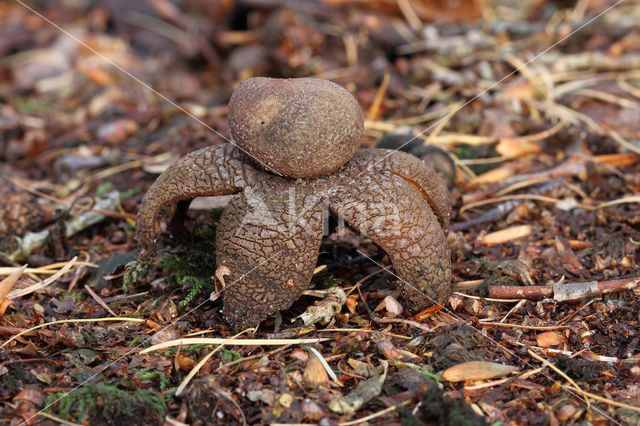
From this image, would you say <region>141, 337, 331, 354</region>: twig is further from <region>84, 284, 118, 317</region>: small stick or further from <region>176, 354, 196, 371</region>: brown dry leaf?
<region>84, 284, 118, 317</region>: small stick

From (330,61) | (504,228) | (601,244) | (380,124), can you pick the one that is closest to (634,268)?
(601,244)

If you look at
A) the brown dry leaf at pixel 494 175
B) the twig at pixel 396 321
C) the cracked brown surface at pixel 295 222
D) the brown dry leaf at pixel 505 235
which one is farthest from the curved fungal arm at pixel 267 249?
the brown dry leaf at pixel 494 175

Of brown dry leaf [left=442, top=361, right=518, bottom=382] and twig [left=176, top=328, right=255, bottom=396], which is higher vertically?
brown dry leaf [left=442, top=361, right=518, bottom=382]

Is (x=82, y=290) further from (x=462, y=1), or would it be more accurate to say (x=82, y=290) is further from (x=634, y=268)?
(x=462, y=1)

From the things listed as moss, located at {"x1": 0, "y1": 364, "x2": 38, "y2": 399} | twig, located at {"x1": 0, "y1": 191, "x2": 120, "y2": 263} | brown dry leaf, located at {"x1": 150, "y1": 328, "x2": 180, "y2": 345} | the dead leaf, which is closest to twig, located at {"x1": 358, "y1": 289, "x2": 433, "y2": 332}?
the dead leaf

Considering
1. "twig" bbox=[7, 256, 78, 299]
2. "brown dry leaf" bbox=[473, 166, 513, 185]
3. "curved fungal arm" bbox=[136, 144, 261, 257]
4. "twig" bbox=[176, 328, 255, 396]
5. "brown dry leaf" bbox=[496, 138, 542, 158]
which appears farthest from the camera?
"brown dry leaf" bbox=[496, 138, 542, 158]

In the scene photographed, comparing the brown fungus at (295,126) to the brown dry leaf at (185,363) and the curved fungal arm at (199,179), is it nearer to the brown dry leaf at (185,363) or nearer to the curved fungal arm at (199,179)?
the curved fungal arm at (199,179)
